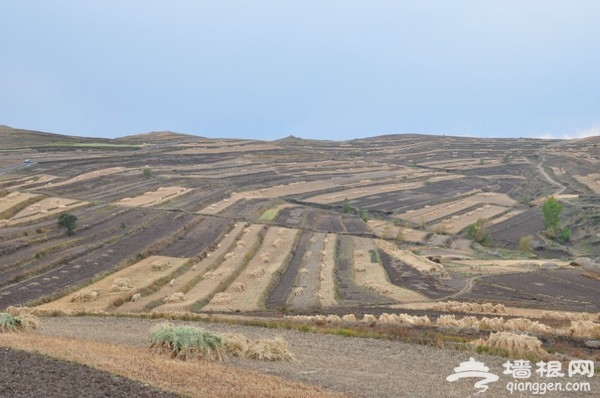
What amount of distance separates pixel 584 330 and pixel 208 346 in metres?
17.7

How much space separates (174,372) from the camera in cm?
1625

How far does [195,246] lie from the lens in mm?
71375

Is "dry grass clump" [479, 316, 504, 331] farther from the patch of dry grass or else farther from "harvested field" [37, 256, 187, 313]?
"harvested field" [37, 256, 187, 313]

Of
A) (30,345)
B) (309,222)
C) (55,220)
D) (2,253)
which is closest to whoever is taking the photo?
(30,345)

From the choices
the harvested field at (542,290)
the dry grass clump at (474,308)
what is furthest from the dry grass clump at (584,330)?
the harvested field at (542,290)

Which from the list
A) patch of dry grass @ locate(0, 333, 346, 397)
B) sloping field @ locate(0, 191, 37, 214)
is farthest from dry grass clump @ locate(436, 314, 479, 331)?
sloping field @ locate(0, 191, 37, 214)

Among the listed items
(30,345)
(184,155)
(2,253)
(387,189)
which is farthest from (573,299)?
(184,155)

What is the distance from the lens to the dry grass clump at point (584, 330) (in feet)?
85.9

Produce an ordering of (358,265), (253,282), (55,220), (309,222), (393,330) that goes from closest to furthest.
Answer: (393,330) → (253,282) → (358,265) → (55,220) → (309,222)

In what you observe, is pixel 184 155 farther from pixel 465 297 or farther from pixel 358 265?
pixel 465 297

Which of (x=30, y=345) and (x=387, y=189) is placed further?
(x=387, y=189)

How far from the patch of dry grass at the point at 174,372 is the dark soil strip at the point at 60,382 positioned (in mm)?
507

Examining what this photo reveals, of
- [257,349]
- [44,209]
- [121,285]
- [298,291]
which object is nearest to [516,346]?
[257,349]

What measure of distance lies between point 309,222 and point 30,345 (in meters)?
83.8
